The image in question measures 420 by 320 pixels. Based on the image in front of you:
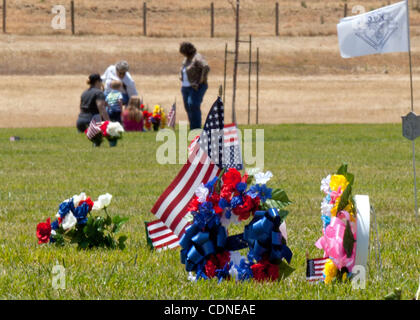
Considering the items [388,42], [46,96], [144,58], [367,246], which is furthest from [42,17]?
[367,246]

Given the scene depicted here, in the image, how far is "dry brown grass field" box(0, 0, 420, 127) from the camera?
39938 millimetres

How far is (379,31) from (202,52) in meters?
50.0

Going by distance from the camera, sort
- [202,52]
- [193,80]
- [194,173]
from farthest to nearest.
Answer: [202,52]
[193,80]
[194,173]

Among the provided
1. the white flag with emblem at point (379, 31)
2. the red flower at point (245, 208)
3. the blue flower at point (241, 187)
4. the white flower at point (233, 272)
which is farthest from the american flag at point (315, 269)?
the white flag with emblem at point (379, 31)

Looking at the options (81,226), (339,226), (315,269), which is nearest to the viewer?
(339,226)

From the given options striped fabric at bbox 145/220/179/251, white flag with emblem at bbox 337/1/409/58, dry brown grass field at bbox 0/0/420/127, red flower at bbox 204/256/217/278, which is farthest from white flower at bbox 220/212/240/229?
dry brown grass field at bbox 0/0/420/127

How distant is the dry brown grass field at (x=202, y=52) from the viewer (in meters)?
39.9

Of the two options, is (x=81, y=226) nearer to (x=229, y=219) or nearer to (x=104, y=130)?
(x=229, y=219)

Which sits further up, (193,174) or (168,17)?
(168,17)

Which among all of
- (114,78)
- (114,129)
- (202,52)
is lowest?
(114,129)

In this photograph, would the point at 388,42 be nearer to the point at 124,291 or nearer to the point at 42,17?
the point at 124,291

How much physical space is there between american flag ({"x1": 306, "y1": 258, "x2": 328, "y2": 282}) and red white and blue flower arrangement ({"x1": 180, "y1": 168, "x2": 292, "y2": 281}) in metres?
0.21

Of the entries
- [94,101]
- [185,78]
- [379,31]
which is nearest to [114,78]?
[94,101]

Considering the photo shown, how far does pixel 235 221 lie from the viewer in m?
5.80
